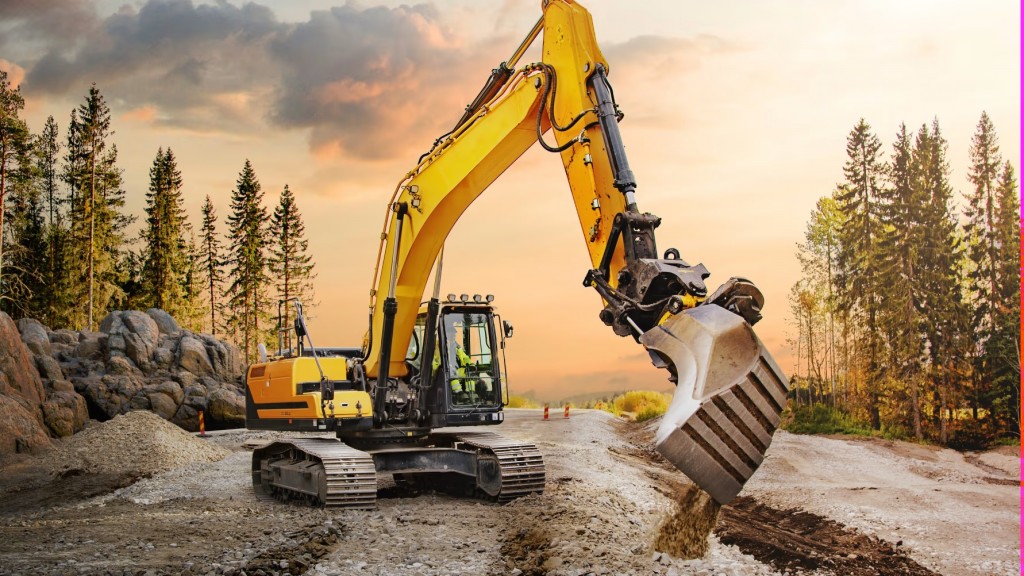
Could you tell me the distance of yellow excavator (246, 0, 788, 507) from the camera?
5.96 m

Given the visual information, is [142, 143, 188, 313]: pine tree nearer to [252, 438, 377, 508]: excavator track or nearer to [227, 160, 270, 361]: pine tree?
[227, 160, 270, 361]: pine tree

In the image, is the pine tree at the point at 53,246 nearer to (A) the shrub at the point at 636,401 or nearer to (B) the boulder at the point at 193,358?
(B) the boulder at the point at 193,358

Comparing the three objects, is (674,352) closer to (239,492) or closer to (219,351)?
(239,492)

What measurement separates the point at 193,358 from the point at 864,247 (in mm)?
23109

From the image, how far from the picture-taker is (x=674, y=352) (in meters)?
6.16

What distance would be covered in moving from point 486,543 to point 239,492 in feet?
18.9

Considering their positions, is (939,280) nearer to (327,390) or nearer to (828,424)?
(828,424)

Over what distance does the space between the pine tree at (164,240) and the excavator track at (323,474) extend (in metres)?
37.9

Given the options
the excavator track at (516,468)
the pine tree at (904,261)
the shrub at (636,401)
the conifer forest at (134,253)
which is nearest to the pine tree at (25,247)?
the conifer forest at (134,253)

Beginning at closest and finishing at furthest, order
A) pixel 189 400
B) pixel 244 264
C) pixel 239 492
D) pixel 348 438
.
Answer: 1. pixel 348 438
2. pixel 239 492
3. pixel 189 400
4. pixel 244 264

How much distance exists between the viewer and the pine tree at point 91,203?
40.9 m

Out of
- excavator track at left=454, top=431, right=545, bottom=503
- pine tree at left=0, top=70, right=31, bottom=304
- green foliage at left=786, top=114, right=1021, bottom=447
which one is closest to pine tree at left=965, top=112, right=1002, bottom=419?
green foliage at left=786, top=114, right=1021, bottom=447

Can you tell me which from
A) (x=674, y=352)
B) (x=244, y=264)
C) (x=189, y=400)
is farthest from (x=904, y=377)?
(x=244, y=264)

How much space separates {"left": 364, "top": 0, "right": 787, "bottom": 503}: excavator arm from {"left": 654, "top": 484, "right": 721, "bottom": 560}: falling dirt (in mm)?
1170
